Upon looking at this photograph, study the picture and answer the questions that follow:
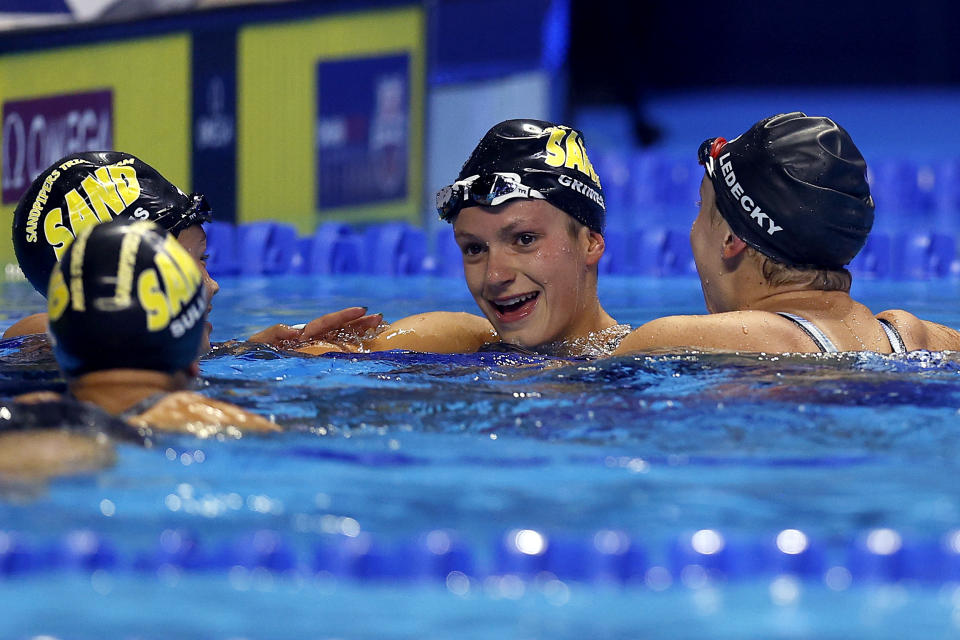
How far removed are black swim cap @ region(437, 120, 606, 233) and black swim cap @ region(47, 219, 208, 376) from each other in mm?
1363

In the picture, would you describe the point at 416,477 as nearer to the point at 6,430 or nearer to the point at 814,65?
the point at 6,430

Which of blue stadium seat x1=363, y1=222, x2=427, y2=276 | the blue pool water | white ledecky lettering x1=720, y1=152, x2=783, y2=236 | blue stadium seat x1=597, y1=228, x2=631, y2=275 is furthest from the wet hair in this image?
blue stadium seat x1=363, y1=222, x2=427, y2=276

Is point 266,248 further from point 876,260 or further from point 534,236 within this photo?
point 534,236

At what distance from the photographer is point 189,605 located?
2.36 m

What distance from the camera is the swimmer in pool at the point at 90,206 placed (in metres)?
3.89

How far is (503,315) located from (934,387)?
1341 millimetres

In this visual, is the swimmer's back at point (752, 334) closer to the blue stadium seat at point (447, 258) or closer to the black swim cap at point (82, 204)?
the black swim cap at point (82, 204)

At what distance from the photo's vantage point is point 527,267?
4.09 meters

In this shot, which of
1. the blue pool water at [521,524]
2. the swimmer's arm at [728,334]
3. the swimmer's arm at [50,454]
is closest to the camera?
the blue pool water at [521,524]

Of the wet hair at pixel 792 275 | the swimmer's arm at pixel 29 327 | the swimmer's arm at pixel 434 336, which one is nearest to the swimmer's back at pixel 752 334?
the wet hair at pixel 792 275

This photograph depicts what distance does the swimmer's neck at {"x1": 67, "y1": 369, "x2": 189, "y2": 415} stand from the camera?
3.02 m

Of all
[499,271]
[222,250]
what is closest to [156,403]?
[499,271]

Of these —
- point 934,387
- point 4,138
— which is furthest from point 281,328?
point 4,138

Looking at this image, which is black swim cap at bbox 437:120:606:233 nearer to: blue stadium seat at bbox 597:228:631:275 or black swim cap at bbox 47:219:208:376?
black swim cap at bbox 47:219:208:376
